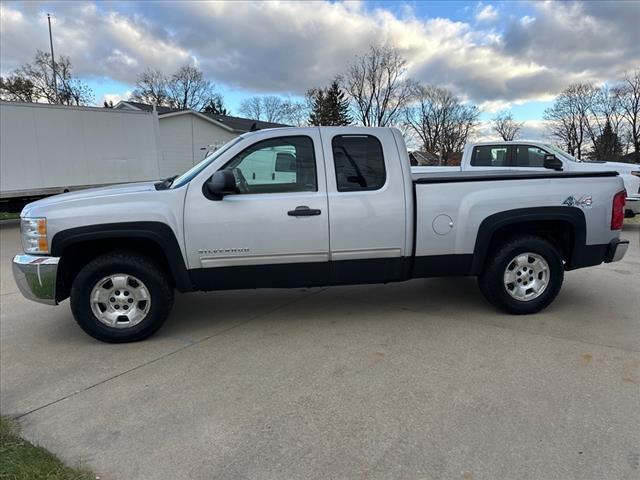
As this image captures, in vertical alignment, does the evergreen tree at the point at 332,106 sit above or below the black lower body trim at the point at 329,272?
above

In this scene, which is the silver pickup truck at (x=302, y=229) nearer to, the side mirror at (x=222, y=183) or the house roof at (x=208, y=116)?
the side mirror at (x=222, y=183)

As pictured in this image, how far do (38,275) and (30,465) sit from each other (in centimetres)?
208

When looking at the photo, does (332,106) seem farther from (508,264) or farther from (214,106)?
(508,264)

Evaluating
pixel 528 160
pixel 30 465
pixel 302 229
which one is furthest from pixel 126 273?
pixel 528 160

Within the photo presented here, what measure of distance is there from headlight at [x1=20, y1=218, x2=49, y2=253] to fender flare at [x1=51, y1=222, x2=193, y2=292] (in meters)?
0.10

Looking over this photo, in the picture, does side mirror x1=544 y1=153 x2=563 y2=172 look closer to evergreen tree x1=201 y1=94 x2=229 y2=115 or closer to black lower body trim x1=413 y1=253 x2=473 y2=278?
black lower body trim x1=413 y1=253 x2=473 y2=278

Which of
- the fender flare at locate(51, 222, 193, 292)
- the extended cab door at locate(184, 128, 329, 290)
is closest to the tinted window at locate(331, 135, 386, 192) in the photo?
the extended cab door at locate(184, 128, 329, 290)

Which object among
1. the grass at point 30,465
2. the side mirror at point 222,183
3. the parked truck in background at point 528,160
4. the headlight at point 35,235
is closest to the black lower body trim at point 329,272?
the side mirror at point 222,183

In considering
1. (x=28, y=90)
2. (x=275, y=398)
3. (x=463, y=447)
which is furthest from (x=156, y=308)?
(x=28, y=90)

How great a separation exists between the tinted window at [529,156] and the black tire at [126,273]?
9758mm

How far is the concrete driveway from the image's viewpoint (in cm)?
262

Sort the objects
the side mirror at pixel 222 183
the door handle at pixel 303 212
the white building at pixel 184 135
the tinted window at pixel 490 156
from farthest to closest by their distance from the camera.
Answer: the white building at pixel 184 135, the tinted window at pixel 490 156, the door handle at pixel 303 212, the side mirror at pixel 222 183

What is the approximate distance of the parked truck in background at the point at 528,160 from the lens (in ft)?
36.4

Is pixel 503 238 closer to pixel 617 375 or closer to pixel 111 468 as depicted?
pixel 617 375
